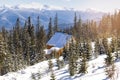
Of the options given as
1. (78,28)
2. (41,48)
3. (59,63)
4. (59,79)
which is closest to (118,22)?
(78,28)

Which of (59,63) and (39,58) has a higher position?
(59,63)

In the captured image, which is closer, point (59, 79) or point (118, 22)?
point (59, 79)

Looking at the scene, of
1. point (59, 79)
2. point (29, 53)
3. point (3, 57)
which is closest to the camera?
point (59, 79)

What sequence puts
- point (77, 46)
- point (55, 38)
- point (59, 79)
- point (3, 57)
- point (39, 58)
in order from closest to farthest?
point (59, 79) → point (77, 46) → point (3, 57) → point (39, 58) → point (55, 38)

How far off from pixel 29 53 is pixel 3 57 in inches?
892

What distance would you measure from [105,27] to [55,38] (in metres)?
43.1

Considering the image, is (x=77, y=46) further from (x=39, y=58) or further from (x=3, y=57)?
(x=39, y=58)

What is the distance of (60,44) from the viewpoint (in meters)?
84.1

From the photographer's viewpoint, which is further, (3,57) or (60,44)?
(60,44)

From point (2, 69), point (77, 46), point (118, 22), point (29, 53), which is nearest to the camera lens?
point (77, 46)

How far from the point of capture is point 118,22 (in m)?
125

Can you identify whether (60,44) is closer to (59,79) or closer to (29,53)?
(29,53)

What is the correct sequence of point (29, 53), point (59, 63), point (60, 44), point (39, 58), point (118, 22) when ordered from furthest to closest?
point (118, 22), point (60, 44), point (29, 53), point (39, 58), point (59, 63)

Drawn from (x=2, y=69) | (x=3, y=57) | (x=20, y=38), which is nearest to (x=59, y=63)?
(x=3, y=57)
